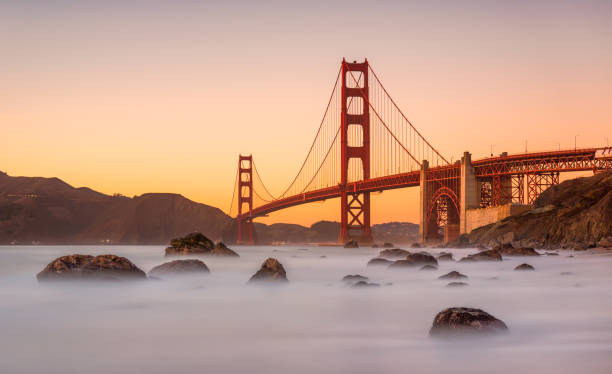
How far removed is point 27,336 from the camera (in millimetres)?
9742

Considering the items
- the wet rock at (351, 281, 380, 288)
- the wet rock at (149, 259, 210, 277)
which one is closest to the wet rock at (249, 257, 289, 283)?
the wet rock at (351, 281, 380, 288)

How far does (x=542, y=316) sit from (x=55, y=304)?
8.97m

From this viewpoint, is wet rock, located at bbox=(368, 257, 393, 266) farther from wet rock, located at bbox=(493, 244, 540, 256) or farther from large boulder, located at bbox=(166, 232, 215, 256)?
large boulder, located at bbox=(166, 232, 215, 256)

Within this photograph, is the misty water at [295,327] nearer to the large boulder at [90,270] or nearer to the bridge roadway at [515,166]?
the large boulder at [90,270]

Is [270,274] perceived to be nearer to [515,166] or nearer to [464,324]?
[464,324]

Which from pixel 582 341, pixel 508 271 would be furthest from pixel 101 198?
pixel 582 341

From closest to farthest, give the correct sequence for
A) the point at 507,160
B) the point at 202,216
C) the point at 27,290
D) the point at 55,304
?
the point at 55,304 → the point at 27,290 → the point at 507,160 → the point at 202,216

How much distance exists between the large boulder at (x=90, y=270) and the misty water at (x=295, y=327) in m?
0.46

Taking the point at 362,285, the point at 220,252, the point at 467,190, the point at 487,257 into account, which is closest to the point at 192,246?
the point at 220,252

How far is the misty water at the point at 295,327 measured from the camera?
7.47m

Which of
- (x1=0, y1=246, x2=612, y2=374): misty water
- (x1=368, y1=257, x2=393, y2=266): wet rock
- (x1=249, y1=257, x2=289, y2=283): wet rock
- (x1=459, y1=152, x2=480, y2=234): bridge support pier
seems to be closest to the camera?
(x1=0, y1=246, x2=612, y2=374): misty water

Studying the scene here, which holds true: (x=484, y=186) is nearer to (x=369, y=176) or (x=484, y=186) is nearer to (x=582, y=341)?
(x=369, y=176)

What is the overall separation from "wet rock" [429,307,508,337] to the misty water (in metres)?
0.15

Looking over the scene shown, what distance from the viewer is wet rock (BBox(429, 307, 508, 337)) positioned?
8258 mm
